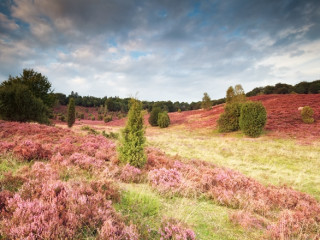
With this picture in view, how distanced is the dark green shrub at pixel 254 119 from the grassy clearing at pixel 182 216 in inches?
921

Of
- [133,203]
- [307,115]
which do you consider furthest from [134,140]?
[307,115]

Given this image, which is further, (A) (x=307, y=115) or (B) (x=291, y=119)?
(B) (x=291, y=119)

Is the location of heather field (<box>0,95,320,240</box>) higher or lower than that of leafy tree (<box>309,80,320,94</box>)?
lower

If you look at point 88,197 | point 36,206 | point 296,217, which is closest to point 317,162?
point 296,217

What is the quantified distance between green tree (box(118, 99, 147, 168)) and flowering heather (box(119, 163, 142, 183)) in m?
0.70

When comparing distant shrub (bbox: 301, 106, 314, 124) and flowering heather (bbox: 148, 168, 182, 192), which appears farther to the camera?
distant shrub (bbox: 301, 106, 314, 124)

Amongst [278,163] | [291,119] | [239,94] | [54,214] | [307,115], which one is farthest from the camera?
[239,94]

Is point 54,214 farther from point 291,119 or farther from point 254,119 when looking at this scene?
point 291,119

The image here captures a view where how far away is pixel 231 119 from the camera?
98.6 ft

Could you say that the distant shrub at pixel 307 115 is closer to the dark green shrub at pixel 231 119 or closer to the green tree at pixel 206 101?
the dark green shrub at pixel 231 119

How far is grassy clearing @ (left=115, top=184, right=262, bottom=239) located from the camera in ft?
10.4

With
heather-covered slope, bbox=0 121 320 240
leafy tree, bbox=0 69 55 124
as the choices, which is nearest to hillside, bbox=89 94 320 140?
heather-covered slope, bbox=0 121 320 240

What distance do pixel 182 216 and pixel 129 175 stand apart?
2849mm

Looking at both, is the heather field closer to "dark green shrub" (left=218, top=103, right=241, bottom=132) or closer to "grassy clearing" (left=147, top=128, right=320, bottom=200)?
"grassy clearing" (left=147, top=128, right=320, bottom=200)
